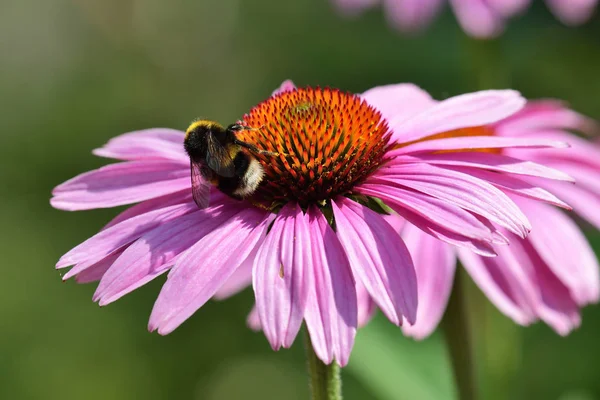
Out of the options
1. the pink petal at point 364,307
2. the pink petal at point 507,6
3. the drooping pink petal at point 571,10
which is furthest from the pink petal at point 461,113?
the drooping pink petal at point 571,10

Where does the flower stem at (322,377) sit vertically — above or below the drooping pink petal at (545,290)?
above

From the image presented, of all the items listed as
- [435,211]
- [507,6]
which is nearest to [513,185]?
[435,211]

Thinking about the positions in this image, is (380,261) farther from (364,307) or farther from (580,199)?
(580,199)

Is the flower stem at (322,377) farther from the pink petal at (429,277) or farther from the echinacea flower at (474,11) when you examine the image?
the echinacea flower at (474,11)

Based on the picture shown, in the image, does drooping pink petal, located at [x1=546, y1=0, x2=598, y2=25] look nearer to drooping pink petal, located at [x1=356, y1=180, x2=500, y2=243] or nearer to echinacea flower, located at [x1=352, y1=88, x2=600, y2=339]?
echinacea flower, located at [x1=352, y1=88, x2=600, y2=339]

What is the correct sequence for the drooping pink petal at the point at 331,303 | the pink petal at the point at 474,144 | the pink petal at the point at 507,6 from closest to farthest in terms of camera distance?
the drooping pink petal at the point at 331,303
the pink petal at the point at 474,144
the pink petal at the point at 507,6

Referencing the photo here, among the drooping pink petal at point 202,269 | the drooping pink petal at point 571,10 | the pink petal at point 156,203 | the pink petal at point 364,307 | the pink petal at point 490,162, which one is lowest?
the pink petal at point 364,307

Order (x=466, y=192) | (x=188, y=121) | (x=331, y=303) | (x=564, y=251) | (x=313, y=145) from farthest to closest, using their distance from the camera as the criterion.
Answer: (x=188, y=121), (x=564, y=251), (x=313, y=145), (x=466, y=192), (x=331, y=303)
